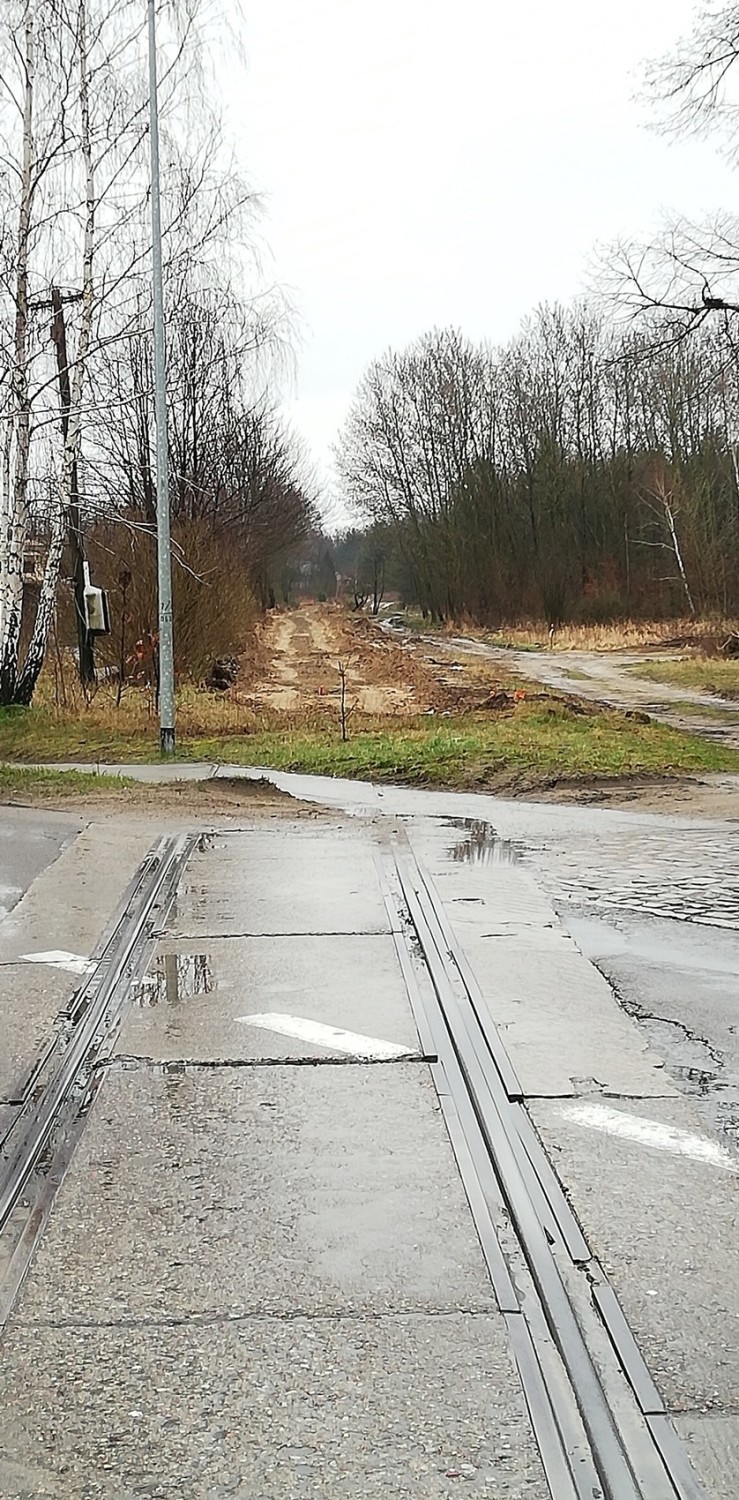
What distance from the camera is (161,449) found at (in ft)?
59.8

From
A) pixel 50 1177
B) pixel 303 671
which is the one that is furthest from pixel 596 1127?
pixel 303 671

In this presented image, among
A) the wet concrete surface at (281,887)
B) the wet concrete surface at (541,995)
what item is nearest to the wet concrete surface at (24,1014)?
the wet concrete surface at (281,887)

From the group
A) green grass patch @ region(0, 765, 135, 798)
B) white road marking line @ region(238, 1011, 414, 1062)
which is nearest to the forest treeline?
green grass patch @ region(0, 765, 135, 798)

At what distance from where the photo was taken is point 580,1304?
3773 millimetres

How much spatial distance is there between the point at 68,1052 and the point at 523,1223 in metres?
2.51

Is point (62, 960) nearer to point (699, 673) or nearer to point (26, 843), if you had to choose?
point (26, 843)

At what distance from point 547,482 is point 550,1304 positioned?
209 feet

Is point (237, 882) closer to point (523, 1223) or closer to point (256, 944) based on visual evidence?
point (256, 944)

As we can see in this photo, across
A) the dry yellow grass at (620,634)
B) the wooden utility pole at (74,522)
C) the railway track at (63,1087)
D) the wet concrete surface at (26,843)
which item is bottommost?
the railway track at (63,1087)

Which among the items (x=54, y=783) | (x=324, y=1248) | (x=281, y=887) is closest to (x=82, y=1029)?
(x=324, y=1248)

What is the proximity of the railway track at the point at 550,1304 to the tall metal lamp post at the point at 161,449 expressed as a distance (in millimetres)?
12207

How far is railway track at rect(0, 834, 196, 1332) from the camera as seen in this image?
14.1ft

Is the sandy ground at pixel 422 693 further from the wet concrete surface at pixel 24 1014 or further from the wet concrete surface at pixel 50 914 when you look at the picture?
the wet concrete surface at pixel 24 1014

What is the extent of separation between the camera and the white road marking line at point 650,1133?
15.8ft
